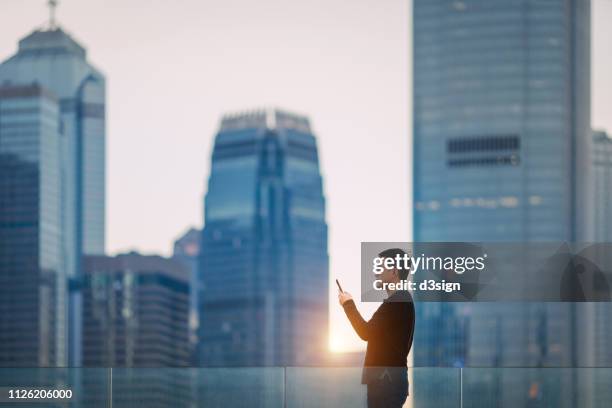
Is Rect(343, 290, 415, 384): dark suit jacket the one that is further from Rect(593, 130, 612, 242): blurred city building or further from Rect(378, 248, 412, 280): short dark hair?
Rect(593, 130, 612, 242): blurred city building

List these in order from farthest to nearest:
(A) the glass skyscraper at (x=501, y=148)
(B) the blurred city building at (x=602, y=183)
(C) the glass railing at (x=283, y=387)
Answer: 1. (A) the glass skyscraper at (x=501, y=148)
2. (B) the blurred city building at (x=602, y=183)
3. (C) the glass railing at (x=283, y=387)

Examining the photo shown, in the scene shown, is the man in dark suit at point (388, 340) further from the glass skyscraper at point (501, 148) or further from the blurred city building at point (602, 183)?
the glass skyscraper at point (501, 148)

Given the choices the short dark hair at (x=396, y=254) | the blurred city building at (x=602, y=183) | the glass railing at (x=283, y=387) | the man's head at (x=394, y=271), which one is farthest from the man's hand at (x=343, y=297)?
the blurred city building at (x=602, y=183)

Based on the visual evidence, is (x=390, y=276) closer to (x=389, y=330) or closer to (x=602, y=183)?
(x=389, y=330)

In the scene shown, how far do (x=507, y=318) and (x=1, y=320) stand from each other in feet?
249

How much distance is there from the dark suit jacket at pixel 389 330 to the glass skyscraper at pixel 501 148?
13628 centimetres

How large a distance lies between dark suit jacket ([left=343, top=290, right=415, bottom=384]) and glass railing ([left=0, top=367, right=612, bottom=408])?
0.58 meters

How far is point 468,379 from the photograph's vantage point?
11133 mm

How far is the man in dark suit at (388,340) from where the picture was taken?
9.90 meters

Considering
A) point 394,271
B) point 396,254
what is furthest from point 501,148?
point 394,271

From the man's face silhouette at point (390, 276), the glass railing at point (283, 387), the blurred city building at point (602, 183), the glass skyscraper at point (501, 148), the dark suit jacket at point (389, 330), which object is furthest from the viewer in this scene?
the glass skyscraper at point (501, 148)

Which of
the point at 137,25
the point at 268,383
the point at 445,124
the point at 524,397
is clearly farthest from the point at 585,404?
the point at 445,124

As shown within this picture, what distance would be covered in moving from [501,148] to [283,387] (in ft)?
520

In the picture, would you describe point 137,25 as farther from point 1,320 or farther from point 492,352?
point 1,320
